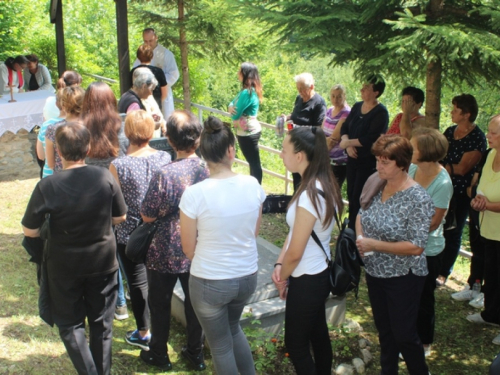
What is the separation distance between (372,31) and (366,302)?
8.01ft

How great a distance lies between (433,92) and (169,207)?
2991 mm

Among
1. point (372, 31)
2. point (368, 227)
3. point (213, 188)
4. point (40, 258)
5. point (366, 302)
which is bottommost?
point (366, 302)

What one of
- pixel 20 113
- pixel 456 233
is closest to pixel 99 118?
pixel 456 233

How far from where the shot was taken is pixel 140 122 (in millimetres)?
3699

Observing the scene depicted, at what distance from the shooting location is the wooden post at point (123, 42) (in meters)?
6.54

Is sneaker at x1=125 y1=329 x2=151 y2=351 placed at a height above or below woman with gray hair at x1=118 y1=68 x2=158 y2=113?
below

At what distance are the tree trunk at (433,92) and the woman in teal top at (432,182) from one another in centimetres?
119

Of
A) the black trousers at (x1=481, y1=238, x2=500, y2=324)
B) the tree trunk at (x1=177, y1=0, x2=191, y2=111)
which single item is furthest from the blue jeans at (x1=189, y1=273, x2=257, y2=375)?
the tree trunk at (x1=177, y1=0, x2=191, y2=111)

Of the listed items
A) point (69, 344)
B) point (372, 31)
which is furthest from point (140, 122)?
point (372, 31)

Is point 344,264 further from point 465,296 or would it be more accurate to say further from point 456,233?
point 465,296

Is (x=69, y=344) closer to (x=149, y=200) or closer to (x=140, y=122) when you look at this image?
(x=149, y=200)

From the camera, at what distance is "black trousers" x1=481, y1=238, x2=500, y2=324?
13.9 feet

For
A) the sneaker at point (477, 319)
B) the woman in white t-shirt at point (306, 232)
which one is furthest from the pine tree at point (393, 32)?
the sneaker at point (477, 319)

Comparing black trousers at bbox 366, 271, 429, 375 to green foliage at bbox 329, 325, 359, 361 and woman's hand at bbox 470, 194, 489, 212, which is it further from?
woman's hand at bbox 470, 194, 489, 212
